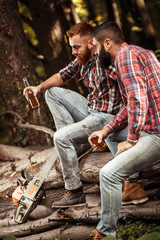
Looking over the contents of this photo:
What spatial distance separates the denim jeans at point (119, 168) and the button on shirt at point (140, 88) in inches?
3.2

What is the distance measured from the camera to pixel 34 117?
5680 millimetres

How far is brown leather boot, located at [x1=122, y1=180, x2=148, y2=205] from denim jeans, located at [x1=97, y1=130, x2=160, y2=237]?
576mm

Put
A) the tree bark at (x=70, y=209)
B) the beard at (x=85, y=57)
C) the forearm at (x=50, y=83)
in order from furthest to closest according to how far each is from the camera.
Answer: the forearm at (x=50, y=83) → the beard at (x=85, y=57) → the tree bark at (x=70, y=209)

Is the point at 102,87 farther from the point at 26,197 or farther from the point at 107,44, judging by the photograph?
the point at 26,197

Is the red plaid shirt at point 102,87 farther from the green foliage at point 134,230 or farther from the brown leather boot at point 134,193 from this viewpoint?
the green foliage at point 134,230

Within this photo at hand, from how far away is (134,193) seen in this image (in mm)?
3004

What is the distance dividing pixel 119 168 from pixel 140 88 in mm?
695

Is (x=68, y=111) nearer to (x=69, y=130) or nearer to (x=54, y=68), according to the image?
(x=69, y=130)

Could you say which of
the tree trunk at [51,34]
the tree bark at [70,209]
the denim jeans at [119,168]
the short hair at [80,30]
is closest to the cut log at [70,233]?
the tree bark at [70,209]

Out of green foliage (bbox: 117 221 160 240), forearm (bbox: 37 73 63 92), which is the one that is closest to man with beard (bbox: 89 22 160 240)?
green foliage (bbox: 117 221 160 240)

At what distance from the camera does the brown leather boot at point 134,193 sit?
300cm

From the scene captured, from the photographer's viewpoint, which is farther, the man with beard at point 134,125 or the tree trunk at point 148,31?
the tree trunk at point 148,31

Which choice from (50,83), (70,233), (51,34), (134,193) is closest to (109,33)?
(50,83)

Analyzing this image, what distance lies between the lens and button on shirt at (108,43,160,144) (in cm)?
229
